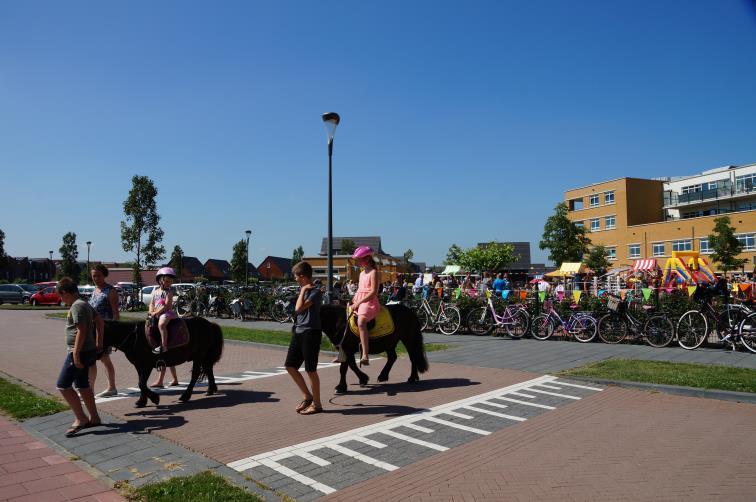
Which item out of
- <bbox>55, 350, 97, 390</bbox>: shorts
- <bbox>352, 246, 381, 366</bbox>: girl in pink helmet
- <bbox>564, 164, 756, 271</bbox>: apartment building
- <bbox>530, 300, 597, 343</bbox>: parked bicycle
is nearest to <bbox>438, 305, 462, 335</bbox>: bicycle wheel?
<bbox>530, 300, 597, 343</bbox>: parked bicycle

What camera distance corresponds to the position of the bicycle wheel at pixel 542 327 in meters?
14.1

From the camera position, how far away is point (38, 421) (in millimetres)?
6258

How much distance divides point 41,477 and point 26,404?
117 inches

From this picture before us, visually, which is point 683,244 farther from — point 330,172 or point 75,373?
point 75,373

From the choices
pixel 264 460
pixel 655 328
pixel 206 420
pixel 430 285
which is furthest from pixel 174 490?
pixel 430 285

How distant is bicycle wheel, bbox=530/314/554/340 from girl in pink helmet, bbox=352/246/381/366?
8.11 metres

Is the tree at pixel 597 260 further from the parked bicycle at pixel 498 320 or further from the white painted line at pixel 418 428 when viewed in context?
the white painted line at pixel 418 428

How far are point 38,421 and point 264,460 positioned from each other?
334 centimetres

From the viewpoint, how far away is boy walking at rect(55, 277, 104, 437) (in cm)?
563

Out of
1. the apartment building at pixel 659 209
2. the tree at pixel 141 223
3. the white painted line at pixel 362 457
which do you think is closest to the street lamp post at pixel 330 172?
the white painted line at pixel 362 457

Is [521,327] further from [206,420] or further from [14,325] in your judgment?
[14,325]

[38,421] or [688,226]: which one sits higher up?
[688,226]

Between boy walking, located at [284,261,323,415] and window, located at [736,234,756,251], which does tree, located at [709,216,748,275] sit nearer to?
window, located at [736,234,756,251]

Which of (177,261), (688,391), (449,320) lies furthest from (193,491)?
(177,261)
